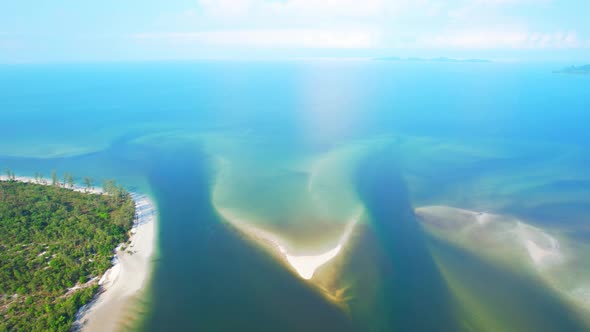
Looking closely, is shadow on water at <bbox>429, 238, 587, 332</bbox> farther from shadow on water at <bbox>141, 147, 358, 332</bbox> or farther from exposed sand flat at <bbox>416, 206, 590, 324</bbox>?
shadow on water at <bbox>141, 147, 358, 332</bbox>

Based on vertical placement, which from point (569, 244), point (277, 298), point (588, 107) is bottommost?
point (277, 298)

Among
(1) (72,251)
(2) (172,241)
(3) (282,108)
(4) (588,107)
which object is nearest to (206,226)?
(2) (172,241)

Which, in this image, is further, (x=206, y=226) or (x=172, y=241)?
(x=206, y=226)

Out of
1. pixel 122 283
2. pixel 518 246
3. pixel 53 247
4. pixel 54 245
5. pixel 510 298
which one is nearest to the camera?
pixel 510 298

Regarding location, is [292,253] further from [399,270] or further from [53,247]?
[53,247]

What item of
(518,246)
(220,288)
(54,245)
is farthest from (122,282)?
(518,246)

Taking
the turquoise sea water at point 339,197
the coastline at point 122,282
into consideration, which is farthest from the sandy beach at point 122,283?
the turquoise sea water at point 339,197

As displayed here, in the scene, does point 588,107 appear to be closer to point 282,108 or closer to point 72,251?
point 282,108
